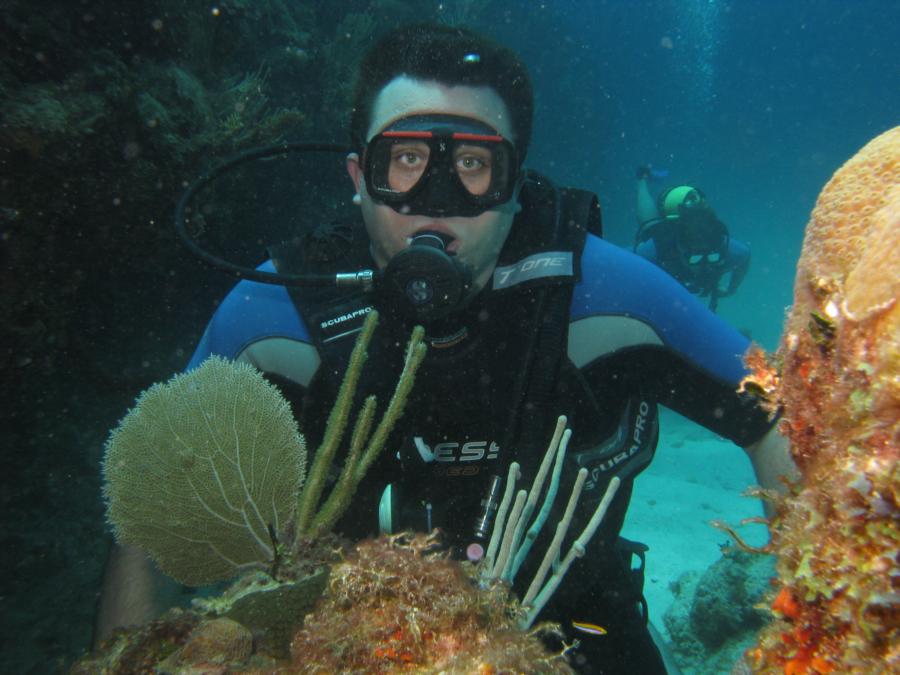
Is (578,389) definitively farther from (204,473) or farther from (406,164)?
(204,473)

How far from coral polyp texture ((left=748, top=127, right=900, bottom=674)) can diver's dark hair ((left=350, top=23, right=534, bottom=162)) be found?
2.19 m

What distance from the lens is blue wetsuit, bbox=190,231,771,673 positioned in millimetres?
2840

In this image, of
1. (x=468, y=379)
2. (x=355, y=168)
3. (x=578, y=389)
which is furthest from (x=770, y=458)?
(x=355, y=168)

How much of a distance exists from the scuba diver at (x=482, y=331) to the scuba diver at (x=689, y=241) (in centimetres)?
798

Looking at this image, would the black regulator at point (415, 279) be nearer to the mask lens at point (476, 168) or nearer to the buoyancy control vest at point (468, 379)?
the buoyancy control vest at point (468, 379)

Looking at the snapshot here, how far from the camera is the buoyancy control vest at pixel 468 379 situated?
2.90m

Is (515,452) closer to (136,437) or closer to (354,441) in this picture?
(354,441)

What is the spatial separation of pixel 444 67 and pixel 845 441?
281cm

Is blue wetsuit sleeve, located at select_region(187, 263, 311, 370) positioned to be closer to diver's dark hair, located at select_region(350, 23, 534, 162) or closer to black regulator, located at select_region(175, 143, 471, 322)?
black regulator, located at select_region(175, 143, 471, 322)

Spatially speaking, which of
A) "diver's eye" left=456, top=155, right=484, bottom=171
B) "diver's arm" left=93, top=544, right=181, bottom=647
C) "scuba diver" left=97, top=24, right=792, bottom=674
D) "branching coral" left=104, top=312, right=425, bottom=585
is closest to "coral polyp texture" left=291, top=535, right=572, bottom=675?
"branching coral" left=104, top=312, right=425, bottom=585

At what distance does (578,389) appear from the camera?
10.1ft

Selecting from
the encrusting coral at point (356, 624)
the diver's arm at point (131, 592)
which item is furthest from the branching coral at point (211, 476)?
the encrusting coral at point (356, 624)

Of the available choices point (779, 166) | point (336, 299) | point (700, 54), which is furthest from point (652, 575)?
point (779, 166)

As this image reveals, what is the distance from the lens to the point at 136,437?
210 centimetres
